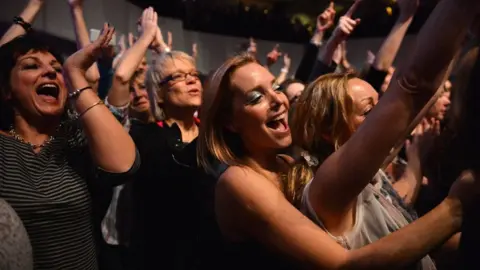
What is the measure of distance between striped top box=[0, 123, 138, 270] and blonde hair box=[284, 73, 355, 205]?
18.6 inches

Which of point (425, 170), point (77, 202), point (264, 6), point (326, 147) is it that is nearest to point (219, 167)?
point (326, 147)

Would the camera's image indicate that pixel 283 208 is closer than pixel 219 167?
Yes

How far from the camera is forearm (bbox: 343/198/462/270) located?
74cm

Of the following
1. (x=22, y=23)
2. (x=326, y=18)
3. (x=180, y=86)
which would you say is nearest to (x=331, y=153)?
(x=180, y=86)

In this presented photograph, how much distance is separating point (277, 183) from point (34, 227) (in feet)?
2.02

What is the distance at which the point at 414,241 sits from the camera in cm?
77

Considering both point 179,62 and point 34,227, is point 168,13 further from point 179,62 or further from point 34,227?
point 34,227

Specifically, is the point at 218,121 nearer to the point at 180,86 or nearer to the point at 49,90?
the point at 49,90

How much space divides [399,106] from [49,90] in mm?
1092

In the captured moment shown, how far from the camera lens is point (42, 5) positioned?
191 cm

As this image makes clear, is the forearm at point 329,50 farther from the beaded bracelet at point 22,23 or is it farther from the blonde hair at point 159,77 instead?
the beaded bracelet at point 22,23

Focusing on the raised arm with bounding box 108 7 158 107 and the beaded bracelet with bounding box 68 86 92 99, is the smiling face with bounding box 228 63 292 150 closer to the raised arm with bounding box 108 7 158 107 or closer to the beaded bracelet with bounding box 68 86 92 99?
the beaded bracelet with bounding box 68 86 92 99

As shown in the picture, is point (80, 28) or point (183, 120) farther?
point (183, 120)

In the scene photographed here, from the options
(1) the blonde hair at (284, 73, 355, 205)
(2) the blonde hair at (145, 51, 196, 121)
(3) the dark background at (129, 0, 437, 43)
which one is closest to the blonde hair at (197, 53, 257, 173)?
(1) the blonde hair at (284, 73, 355, 205)
